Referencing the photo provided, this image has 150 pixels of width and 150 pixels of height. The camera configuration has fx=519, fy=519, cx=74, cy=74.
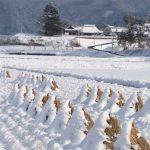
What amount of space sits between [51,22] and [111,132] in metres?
114

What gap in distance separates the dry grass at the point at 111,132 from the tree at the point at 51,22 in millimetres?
113414

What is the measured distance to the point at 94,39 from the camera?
12162 centimetres

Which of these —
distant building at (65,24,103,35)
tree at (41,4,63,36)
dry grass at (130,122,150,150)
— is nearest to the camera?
dry grass at (130,122,150,150)

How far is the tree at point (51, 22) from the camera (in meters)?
122

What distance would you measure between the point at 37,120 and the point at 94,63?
3374 centimetres

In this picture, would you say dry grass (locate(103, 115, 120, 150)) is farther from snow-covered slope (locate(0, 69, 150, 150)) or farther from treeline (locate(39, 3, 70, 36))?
treeline (locate(39, 3, 70, 36))

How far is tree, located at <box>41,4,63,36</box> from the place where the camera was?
122 m

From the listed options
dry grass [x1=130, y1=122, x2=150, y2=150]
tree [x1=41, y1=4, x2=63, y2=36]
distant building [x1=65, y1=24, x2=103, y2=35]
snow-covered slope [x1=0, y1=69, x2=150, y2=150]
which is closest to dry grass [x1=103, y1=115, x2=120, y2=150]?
snow-covered slope [x1=0, y1=69, x2=150, y2=150]

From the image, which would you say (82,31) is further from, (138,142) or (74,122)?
(138,142)

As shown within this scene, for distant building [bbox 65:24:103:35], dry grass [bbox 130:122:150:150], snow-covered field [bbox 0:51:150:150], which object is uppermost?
distant building [bbox 65:24:103:35]

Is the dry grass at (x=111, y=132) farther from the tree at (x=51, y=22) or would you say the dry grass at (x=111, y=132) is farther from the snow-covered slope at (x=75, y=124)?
the tree at (x=51, y=22)

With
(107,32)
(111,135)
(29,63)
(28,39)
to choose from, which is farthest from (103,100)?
(107,32)

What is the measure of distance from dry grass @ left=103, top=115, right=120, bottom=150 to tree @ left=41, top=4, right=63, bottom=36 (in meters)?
113

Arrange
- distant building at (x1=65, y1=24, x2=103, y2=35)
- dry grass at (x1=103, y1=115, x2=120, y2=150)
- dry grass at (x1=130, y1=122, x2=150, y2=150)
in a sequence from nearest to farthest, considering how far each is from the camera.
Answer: dry grass at (x1=130, y1=122, x2=150, y2=150) < dry grass at (x1=103, y1=115, x2=120, y2=150) < distant building at (x1=65, y1=24, x2=103, y2=35)
